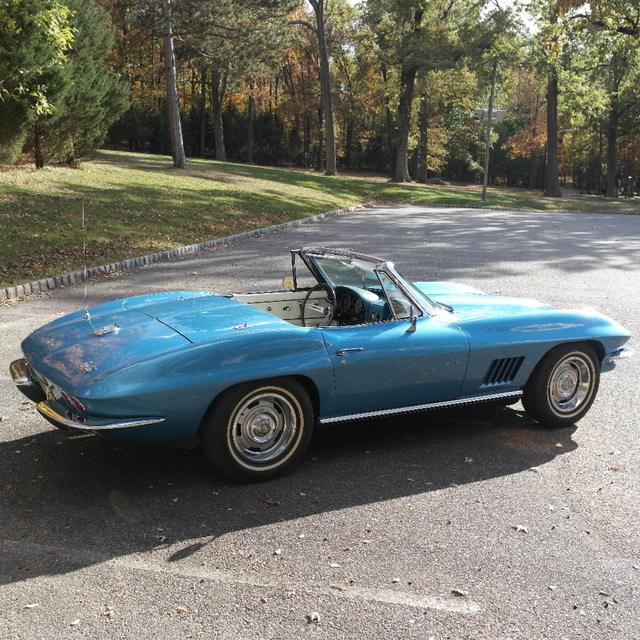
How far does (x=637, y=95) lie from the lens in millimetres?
50750

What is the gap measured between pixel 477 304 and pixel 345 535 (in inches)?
96.3

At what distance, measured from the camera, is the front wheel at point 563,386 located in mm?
5441

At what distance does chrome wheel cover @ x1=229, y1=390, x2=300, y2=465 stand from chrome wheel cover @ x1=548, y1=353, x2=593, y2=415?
2.17m

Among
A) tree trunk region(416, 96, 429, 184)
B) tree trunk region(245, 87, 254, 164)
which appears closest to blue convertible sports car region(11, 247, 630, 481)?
tree trunk region(416, 96, 429, 184)

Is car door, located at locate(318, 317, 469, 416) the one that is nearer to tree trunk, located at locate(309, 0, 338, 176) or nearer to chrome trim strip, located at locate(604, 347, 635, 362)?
chrome trim strip, located at locate(604, 347, 635, 362)

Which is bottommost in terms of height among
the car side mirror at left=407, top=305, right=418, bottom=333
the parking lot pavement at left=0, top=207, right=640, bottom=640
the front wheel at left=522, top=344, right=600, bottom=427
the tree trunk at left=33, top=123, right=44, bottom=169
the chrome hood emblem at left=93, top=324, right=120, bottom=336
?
the parking lot pavement at left=0, top=207, right=640, bottom=640

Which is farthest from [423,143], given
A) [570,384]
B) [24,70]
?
[570,384]

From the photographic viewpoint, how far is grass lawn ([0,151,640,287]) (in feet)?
43.4

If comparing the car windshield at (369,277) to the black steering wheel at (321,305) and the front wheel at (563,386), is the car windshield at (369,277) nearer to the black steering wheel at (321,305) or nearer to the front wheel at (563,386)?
the black steering wheel at (321,305)

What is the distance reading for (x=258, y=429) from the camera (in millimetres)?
4355

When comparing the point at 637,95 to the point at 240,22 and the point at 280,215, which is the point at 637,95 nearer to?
the point at 240,22

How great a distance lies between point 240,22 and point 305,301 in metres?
27.8

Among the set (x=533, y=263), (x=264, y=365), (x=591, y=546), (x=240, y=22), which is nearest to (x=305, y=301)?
(x=264, y=365)

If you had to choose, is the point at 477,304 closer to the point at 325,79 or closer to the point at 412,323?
the point at 412,323
